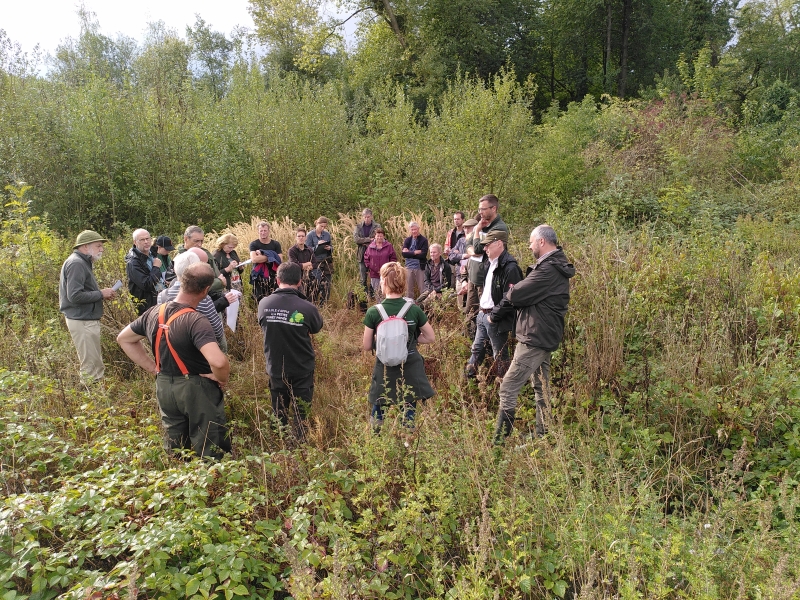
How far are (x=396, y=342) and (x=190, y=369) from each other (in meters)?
1.55

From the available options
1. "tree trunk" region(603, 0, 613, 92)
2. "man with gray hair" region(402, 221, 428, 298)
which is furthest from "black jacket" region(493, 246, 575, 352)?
"tree trunk" region(603, 0, 613, 92)

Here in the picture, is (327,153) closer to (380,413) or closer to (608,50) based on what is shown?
(380,413)

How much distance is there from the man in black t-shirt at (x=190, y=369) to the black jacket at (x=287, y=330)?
722 mm

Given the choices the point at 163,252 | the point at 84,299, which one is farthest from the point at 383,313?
the point at 163,252

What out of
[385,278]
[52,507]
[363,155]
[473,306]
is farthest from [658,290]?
[363,155]

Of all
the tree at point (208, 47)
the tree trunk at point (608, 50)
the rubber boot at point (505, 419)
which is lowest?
the rubber boot at point (505, 419)

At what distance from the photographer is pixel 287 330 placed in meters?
4.36

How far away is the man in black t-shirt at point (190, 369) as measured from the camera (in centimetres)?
352

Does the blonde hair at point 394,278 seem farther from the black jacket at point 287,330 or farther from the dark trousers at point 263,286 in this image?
the dark trousers at point 263,286

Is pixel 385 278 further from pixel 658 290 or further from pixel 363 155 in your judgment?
pixel 363 155

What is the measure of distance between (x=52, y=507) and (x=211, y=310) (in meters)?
2.48

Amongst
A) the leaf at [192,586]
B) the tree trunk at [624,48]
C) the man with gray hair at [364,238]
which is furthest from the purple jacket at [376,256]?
the tree trunk at [624,48]

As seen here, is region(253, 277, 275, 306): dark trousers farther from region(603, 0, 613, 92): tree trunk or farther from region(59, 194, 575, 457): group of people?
region(603, 0, 613, 92): tree trunk

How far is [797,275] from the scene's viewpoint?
260 inches
